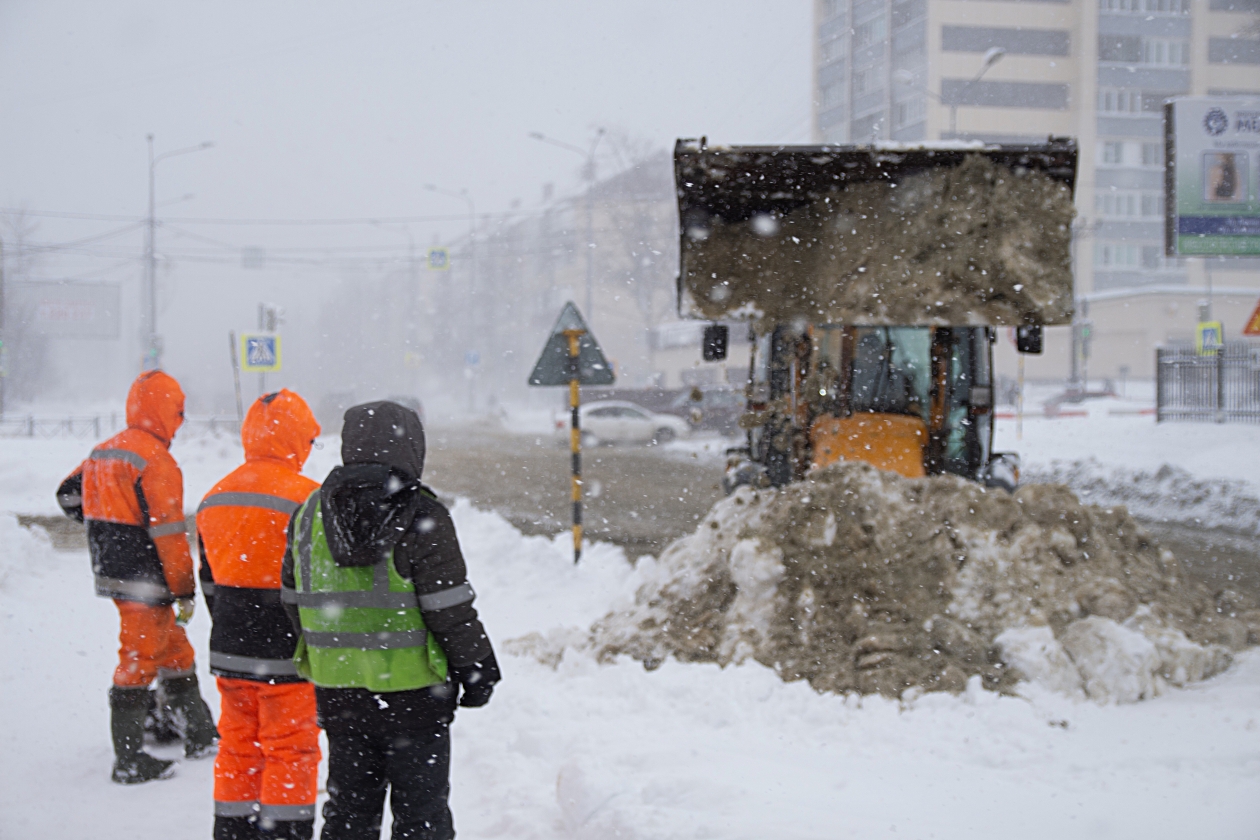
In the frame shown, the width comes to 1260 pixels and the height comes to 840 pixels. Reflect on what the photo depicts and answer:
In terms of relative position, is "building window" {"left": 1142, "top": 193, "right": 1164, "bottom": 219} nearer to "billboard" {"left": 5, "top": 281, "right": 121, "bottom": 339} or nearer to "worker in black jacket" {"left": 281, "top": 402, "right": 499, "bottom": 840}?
"billboard" {"left": 5, "top": 281, "right": 121, "bottom": 339}

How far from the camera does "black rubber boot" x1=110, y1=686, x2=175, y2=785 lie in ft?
12.9

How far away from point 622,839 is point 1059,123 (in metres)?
55.5

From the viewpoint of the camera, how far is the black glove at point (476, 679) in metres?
2.59

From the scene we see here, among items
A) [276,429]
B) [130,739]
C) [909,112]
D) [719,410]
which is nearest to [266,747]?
[276,429]

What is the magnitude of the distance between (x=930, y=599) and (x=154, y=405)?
158 inches

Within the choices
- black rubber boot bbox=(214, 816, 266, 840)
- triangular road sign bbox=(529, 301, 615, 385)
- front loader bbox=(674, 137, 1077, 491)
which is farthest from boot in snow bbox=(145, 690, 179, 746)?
triangular road sign bbox=(529, 301, 615, 385)

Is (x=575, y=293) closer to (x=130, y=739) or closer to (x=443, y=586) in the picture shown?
(x=130, y=739)

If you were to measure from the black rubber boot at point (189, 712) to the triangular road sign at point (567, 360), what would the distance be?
200 inches

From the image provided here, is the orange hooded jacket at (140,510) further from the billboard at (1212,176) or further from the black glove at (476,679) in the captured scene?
the billboard at (1212,176)

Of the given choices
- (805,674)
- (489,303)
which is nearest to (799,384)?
(805,674)

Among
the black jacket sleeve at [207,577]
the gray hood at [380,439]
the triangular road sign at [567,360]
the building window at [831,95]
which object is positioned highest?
A: the building window at [831,95]

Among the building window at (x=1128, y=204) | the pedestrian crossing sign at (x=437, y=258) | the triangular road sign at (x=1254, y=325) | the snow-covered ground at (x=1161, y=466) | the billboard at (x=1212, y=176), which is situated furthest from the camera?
the building window at (x=1128, y=204)

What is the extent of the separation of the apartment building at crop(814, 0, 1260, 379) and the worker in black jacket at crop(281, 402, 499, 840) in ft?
136

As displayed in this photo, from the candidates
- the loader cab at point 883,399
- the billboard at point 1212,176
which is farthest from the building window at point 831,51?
the loader cab at point 883,399
